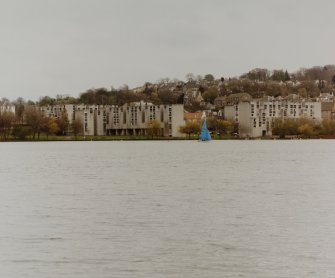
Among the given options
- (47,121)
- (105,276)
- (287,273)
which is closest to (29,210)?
(105,276)

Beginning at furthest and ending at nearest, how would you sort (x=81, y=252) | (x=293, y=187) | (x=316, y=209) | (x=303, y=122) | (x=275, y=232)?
1. (x=303, y=122)
2. (x=293, y=187)
3. (x=316, y=209)
4. (x=275, y=232)
5. (x=81, y=252)

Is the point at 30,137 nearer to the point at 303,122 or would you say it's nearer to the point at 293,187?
the point at 303,122

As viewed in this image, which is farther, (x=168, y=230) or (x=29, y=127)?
(x=29, y=127)

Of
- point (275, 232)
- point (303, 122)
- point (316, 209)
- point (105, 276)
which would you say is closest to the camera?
point (105, 276)

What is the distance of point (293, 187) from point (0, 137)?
159 metres

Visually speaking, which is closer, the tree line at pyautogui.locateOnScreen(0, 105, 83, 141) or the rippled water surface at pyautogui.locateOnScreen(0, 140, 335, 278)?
the rippled water surface at pyautogui.locateOnScreen(0, 140, 335, 278)

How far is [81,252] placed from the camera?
2128 cm

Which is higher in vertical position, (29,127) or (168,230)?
(29,127)

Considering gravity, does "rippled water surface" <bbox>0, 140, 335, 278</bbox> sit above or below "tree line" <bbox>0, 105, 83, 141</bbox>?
below

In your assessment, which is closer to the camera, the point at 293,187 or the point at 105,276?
the point at 105,276

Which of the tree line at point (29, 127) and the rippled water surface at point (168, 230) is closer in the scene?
the rippled water surface at point (168, 230)

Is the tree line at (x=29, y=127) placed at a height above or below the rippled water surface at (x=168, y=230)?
above

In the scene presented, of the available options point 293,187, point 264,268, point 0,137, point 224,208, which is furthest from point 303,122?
point 264,268

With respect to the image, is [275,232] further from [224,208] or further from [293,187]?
[293,187]
